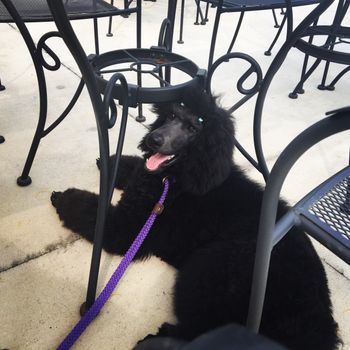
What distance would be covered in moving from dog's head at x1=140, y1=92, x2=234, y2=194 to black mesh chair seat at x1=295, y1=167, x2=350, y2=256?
472mm

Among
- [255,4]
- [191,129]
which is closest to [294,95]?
[255,4]

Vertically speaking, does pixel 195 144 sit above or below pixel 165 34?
below

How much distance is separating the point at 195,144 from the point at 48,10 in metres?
0.88

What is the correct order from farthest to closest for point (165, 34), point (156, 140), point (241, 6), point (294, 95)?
1. point (294, 95)
2. point (241, 6)
3. point (165, 34)
4. point (156, 140)

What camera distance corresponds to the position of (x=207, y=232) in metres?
1.25

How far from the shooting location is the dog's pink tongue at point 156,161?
1230 millimetres

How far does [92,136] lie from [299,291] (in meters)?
1.40

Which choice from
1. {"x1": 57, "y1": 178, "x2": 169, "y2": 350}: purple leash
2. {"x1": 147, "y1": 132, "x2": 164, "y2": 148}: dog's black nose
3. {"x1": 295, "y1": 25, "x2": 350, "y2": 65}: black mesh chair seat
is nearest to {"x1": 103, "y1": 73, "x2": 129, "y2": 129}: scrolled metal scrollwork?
{"x1": 147, "y1": 132, "x2": 164, "y2": 148}: dog's black nose

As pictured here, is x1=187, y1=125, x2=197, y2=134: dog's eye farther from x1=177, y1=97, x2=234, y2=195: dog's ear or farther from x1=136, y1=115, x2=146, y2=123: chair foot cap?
x1=136, y1=115, x2=146, y2=123: chair foot cap

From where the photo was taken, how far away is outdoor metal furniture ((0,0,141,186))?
1.31 metres

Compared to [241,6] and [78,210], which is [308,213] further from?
[241,6]

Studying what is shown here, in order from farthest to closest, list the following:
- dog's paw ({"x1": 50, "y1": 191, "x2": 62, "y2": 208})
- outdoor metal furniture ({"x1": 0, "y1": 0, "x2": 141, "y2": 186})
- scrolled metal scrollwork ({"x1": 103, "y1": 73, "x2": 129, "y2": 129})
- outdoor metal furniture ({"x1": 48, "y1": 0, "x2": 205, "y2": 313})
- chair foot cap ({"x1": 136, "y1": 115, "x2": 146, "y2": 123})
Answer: chair foot cap ({"x1": 136, "y1": 115, "x2": 146, "y2": 123}), dog's paw ({"x1": 50, "y1": 191, "x2": 62, "y2": 208}), outdoor metal furniture ({"x1": 0, "y1": 0, "x2": 141, "y2": 186}), scrolled metal scrollwork ({"x1": 103, "y1": 73, "x2": 129, "y2": 129}), outdoor metal furniture ({"x1": 48, "y1": 0, "x2": 205, "y2": 313})

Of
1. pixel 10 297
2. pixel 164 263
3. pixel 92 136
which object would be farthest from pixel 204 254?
pixel 92 136

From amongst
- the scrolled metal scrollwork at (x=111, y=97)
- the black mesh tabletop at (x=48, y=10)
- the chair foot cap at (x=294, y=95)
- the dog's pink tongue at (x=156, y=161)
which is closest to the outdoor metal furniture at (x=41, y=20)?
the black mesh tabletop at (x=48, y=10)
